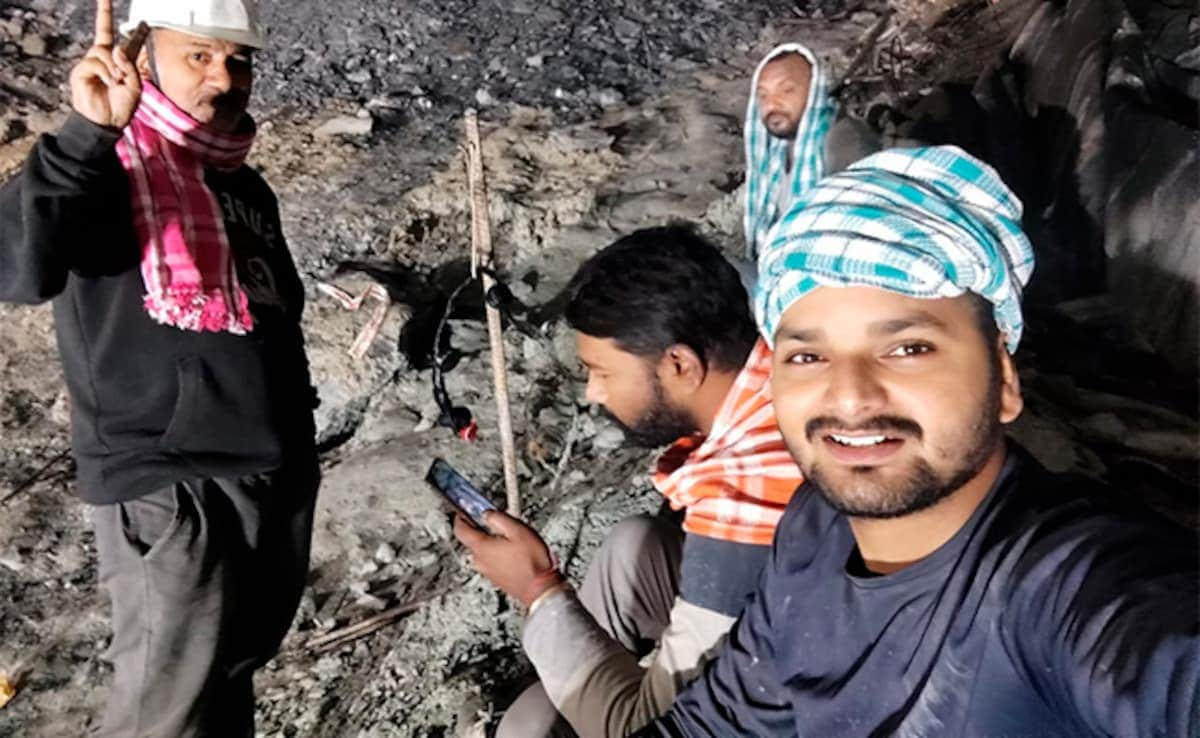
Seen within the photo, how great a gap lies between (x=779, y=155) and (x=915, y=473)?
8.87 ft

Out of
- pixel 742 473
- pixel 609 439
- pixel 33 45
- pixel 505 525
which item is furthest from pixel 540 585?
pixel 33 45

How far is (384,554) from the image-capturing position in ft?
11.5

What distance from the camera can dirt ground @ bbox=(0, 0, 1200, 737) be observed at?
2984 mm

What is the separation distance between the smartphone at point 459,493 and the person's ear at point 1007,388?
1.27 metres

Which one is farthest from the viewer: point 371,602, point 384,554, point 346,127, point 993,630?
point 346,127

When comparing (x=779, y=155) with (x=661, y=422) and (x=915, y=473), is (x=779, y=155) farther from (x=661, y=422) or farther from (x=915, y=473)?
(x=915, y=473)

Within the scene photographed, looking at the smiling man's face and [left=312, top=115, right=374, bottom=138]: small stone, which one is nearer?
the smiling man's face

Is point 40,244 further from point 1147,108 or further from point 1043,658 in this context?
point 1147,108

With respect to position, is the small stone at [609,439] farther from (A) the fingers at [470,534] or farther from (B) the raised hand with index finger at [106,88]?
(B) the raised hand with index finger at [106,88]

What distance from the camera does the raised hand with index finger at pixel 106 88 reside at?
1815 mm

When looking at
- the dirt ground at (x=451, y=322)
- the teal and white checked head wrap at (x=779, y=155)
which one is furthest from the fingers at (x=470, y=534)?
the teal and white checked head wrap at (x=779, y=155)

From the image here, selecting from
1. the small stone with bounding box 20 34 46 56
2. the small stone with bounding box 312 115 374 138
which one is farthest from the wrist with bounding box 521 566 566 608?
the small stone with bounding box 20 34 46 56

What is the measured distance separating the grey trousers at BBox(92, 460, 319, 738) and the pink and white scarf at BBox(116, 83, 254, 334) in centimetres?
40

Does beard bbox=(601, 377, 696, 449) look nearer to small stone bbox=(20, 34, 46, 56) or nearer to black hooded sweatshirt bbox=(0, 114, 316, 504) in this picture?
black hooded sweatshirt bbox=(0, 114, 316, 504)
